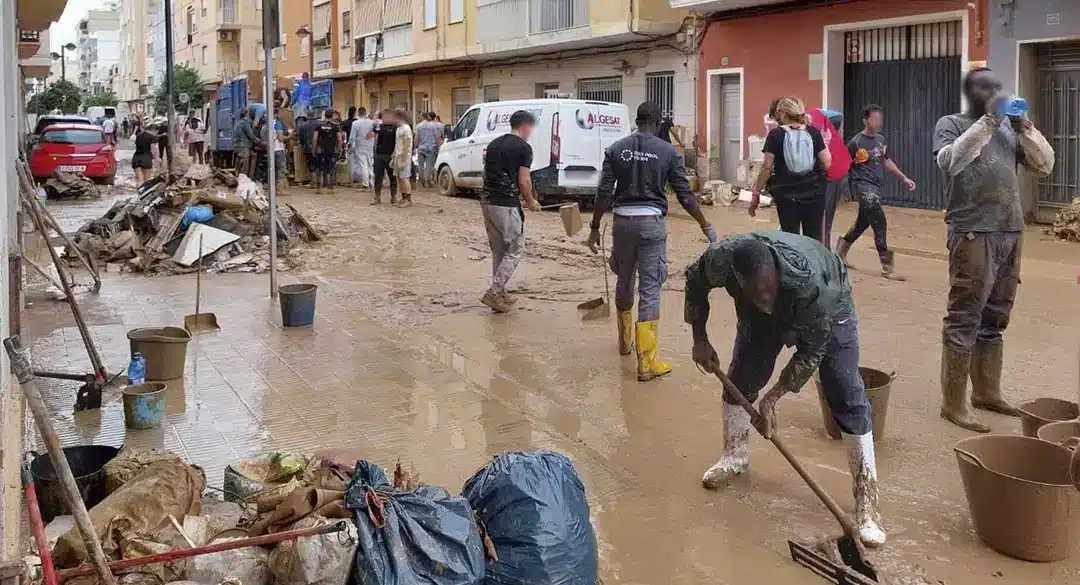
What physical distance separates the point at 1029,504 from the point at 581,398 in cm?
298

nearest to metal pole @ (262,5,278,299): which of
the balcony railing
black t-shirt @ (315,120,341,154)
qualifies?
black t-shirt @ (315,120,341,154)

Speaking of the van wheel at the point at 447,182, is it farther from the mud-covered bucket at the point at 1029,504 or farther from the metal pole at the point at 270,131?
the mud-covered bucket at the point at 1029,504

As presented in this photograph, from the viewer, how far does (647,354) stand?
6777 millimetres

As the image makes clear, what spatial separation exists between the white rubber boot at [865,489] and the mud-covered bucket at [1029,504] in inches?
14.2

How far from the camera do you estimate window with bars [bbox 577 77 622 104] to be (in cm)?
2325

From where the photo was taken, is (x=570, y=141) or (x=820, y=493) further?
(x=570, y=141)

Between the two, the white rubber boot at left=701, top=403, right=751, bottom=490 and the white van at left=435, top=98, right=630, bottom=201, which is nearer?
the white rubber boot at left=701, top=403, right=751, bottom=490

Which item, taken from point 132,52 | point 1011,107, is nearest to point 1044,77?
point 1011,107

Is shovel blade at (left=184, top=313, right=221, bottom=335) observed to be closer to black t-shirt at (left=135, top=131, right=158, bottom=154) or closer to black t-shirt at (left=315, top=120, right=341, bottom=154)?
black t-shirt at (left=315, top=120, right=341, bottom=154)

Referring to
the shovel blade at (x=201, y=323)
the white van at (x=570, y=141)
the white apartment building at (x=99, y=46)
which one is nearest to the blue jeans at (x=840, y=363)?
the shovel blade at (x=201, y=323)

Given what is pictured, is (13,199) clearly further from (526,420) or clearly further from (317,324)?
(526,420)

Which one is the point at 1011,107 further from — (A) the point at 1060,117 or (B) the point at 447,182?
(B) the point at 447,182

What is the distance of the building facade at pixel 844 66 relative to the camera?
629 inches

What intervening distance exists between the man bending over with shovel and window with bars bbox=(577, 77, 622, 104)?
61.6ft
